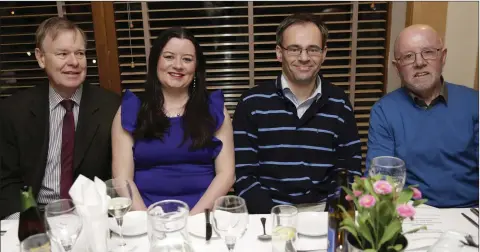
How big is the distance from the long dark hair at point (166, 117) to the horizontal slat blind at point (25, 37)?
923 millimetres

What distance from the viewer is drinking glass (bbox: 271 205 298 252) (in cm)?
125

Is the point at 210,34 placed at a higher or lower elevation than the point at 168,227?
higher

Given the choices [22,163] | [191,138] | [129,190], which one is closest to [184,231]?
[129,190]

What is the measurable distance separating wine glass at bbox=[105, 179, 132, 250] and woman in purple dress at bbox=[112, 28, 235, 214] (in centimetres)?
65

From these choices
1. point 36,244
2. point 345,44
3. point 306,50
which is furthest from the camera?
point 345,44

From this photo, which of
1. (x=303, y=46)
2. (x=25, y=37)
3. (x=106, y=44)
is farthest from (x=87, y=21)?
(x=303, y=46)

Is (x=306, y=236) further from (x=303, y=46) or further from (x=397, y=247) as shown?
(x=303, y=46)

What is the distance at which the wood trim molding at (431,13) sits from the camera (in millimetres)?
2576

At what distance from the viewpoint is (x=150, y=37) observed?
2840 mm

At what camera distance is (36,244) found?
117 cm

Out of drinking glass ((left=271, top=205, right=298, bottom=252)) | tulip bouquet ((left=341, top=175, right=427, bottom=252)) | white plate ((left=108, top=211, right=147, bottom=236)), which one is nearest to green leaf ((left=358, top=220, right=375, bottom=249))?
tulip bouquet ((left=341, top=175, right=427, bottom=252))

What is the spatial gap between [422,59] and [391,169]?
2.97 ft

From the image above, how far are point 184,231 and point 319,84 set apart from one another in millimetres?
1128

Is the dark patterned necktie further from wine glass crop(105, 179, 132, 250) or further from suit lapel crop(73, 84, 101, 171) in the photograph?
wine glass crop(105, 179, 132, 250)
